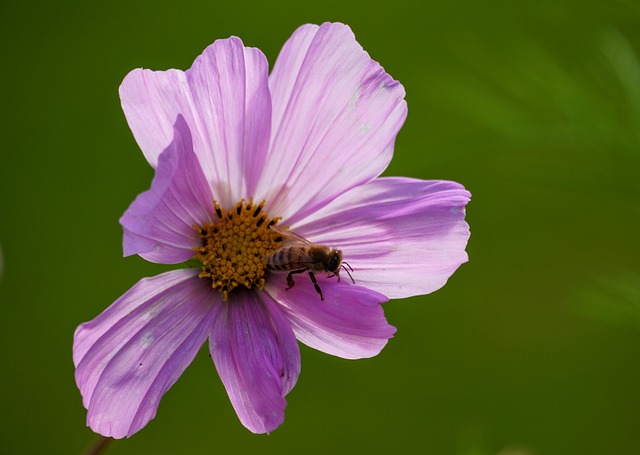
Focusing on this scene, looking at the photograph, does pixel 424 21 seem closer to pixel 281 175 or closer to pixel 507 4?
pixel 507 4

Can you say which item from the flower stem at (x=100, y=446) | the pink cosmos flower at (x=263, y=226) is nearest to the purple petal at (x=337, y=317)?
the pink cosmos flower at (x=263, y=226)

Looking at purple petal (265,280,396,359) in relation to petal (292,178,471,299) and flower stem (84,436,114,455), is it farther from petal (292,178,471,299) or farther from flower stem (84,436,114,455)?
flower stem (84,436,114,455)

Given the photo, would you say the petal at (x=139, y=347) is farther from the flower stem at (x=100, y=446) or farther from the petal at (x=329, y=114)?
the petal at (x=329, y=114)

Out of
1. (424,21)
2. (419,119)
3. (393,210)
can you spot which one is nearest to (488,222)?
(419,119)

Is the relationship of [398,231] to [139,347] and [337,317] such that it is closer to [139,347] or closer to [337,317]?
[337,317]

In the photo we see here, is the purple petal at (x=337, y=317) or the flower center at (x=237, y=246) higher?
the flower center at (x=237, y=246)

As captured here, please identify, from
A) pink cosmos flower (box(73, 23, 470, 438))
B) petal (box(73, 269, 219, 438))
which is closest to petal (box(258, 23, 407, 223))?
pink cosmos flower (box(73, 23, 470, 438))
